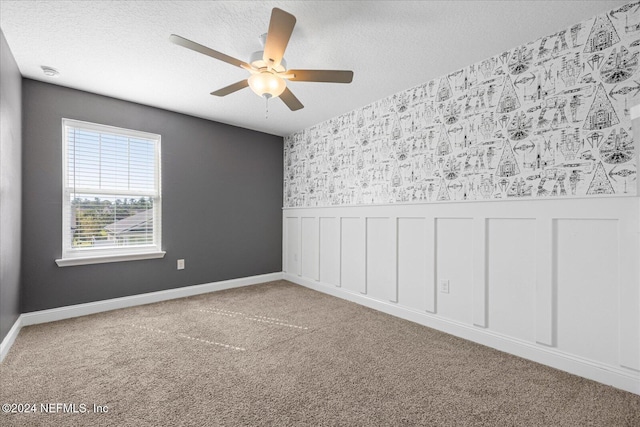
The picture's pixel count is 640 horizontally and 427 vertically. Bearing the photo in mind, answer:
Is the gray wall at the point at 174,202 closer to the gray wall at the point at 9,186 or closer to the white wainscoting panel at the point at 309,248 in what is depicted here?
the gray wall at the point at 9,186

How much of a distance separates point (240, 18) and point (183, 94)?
4.98 feet

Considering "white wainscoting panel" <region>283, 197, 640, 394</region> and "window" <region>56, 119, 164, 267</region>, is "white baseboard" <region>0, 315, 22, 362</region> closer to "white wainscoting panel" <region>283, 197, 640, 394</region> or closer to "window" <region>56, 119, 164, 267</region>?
"window" <region>56, 119, 164, 267</region>

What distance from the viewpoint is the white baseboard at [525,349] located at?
1.78 meters

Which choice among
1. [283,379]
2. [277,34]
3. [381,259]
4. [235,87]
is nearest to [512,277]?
[381,259]

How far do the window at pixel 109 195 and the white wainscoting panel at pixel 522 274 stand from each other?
259 centimetres

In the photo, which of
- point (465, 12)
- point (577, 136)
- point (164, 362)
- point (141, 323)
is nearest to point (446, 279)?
point (577, 136)

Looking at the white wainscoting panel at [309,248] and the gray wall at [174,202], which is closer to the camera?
the gray wall at [174,202]

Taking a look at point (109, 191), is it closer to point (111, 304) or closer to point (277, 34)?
point (111, 304)

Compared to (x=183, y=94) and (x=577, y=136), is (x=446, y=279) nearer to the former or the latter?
(x=577, y=136)

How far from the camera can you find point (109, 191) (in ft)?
10.6

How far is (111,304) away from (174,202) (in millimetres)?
1320

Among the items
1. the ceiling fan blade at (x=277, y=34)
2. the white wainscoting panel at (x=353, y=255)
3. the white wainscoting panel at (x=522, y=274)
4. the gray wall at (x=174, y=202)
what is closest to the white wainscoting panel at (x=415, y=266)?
the white wainscoting panel at (x=522, y=274)

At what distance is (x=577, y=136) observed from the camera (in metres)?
1.95

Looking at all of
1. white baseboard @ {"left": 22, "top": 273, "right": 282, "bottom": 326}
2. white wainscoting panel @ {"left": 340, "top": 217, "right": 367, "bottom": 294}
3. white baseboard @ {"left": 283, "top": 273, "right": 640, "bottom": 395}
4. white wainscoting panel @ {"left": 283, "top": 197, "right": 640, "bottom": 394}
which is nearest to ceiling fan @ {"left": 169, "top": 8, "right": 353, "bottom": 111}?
white wainscoting panel @ {"left": 283, "top": 197, "right": 640, "bottom": 394}
